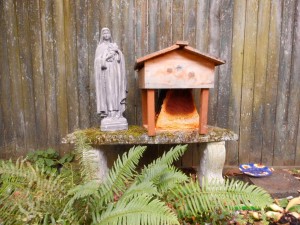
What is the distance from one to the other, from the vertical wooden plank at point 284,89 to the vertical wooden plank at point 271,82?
0.16ft

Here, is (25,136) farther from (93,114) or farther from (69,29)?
(69,29)

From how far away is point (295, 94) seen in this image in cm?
280

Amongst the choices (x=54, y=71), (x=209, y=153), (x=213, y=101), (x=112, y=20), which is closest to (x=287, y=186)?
(x=209, y=153)

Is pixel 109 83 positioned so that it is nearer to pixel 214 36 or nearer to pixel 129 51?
pixel 129 51

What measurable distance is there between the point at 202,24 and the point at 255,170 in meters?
1.76

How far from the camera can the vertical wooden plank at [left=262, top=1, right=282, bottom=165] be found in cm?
270

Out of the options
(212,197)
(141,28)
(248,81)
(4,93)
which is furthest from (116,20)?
(212,197)

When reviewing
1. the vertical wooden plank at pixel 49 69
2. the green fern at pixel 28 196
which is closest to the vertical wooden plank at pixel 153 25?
the vertical wooden plank at pixel 49 69

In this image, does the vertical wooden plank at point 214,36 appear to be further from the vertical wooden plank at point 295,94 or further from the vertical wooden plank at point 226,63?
the vertical wooden plank at point 295,94

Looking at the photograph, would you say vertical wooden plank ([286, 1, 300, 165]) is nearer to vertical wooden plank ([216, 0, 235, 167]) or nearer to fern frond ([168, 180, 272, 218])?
vertical wooden plank ([216, 0, 235, 167])

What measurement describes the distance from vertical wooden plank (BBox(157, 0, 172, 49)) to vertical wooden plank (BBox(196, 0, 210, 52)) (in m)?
0.32

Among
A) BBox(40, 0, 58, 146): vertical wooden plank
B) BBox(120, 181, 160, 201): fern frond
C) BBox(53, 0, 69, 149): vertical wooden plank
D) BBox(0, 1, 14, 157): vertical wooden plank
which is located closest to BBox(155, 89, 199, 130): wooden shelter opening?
BBox(120, 181, 160, 201): fern frond

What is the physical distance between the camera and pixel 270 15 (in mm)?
2697

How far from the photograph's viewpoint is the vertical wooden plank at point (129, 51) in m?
2.68
